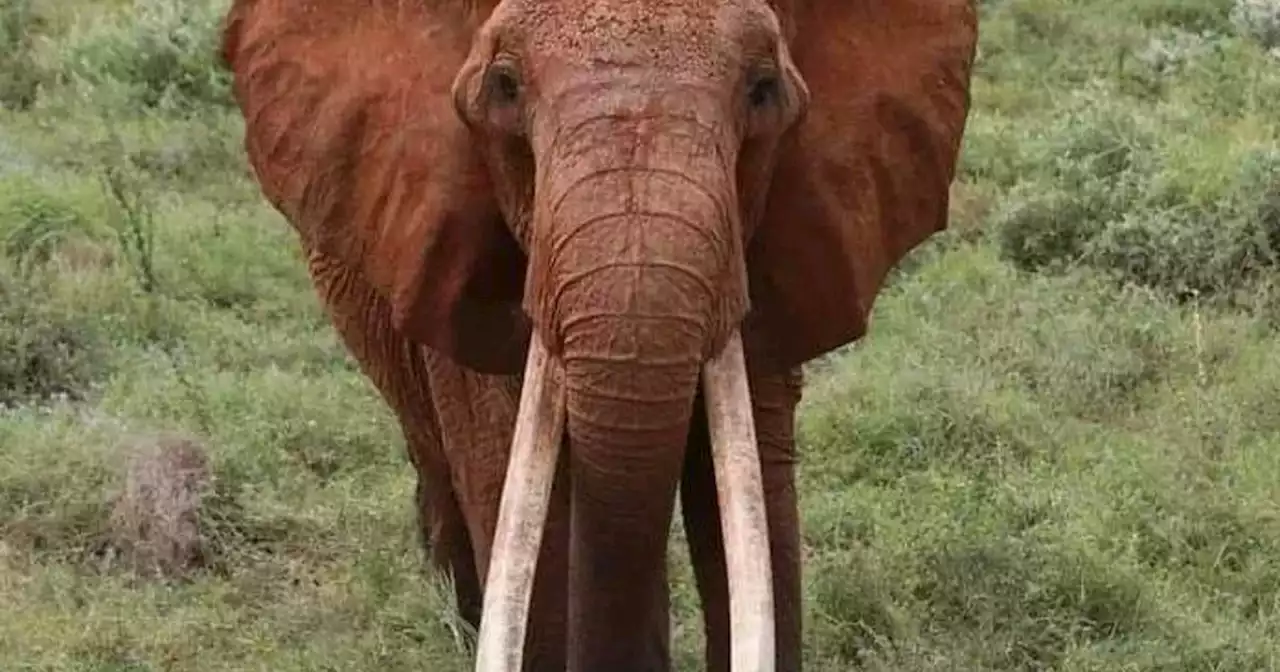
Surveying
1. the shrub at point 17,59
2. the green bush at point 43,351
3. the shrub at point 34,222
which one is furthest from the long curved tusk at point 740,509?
the shrub at point 17,59

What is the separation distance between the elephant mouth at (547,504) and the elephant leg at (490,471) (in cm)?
49

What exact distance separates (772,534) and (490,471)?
43 cm

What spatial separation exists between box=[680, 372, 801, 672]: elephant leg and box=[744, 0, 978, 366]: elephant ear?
347 mm

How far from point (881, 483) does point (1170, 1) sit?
6.03 meters

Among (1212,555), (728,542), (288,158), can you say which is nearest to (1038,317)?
(1212,555)

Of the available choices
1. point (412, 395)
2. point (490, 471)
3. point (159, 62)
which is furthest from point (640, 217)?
point (159, 62)

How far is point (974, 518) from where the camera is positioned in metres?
5.89

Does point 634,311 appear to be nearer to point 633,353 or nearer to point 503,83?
point 633,353

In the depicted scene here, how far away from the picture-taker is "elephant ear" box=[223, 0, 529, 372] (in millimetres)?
3762

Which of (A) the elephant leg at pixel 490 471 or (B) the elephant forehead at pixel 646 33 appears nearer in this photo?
(B) the elephant forehead at pixel 646 33

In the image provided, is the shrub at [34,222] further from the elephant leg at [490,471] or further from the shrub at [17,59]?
the elephant leg at [490,471]

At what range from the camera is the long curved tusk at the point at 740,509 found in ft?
11.1

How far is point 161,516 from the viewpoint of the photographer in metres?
5.97

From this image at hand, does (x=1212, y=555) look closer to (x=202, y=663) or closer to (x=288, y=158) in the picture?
(x=202, y=663)
